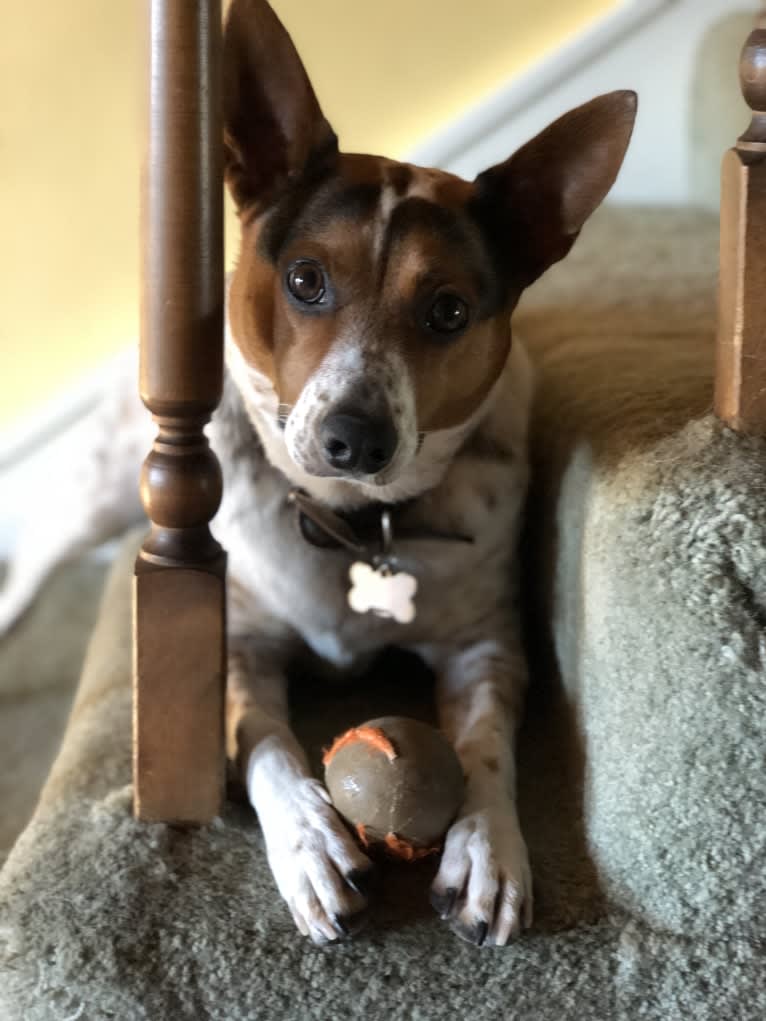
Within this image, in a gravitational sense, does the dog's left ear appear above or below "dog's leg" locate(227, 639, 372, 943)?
above

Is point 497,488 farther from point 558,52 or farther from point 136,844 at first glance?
point 558,52

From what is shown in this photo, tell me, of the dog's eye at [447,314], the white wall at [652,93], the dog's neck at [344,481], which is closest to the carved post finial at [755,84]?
the dog's eye at [447,314]

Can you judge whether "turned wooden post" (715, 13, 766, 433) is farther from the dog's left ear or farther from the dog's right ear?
the dog's right ear

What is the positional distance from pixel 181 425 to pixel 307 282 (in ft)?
0.84

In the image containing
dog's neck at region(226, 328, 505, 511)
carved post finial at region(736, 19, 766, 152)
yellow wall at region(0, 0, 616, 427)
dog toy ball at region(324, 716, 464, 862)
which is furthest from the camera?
yellow wall at region(0, 0, 616, 427)

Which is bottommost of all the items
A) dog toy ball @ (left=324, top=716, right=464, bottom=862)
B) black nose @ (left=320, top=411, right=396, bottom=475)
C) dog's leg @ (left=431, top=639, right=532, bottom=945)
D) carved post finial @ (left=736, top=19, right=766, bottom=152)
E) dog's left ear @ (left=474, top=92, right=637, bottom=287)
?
dog's leg @ (left=431, top=639, right=532, bottom=945)

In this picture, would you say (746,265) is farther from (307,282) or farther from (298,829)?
(298,829)

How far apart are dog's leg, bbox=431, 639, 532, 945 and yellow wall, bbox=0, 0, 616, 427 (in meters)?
1.23

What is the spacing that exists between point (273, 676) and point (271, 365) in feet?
1.31

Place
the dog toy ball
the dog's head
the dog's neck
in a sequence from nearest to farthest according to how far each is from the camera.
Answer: the dog toy ball → the dog's head → the dog's neck

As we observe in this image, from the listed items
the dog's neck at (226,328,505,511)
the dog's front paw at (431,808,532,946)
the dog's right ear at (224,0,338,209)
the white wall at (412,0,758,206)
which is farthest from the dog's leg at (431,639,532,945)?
the white wall at (412,0,758,206)

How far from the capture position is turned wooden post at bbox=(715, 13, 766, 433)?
2.85ft

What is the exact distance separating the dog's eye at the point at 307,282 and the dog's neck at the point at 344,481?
12 centimetres

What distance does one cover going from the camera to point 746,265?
0.89 metres
